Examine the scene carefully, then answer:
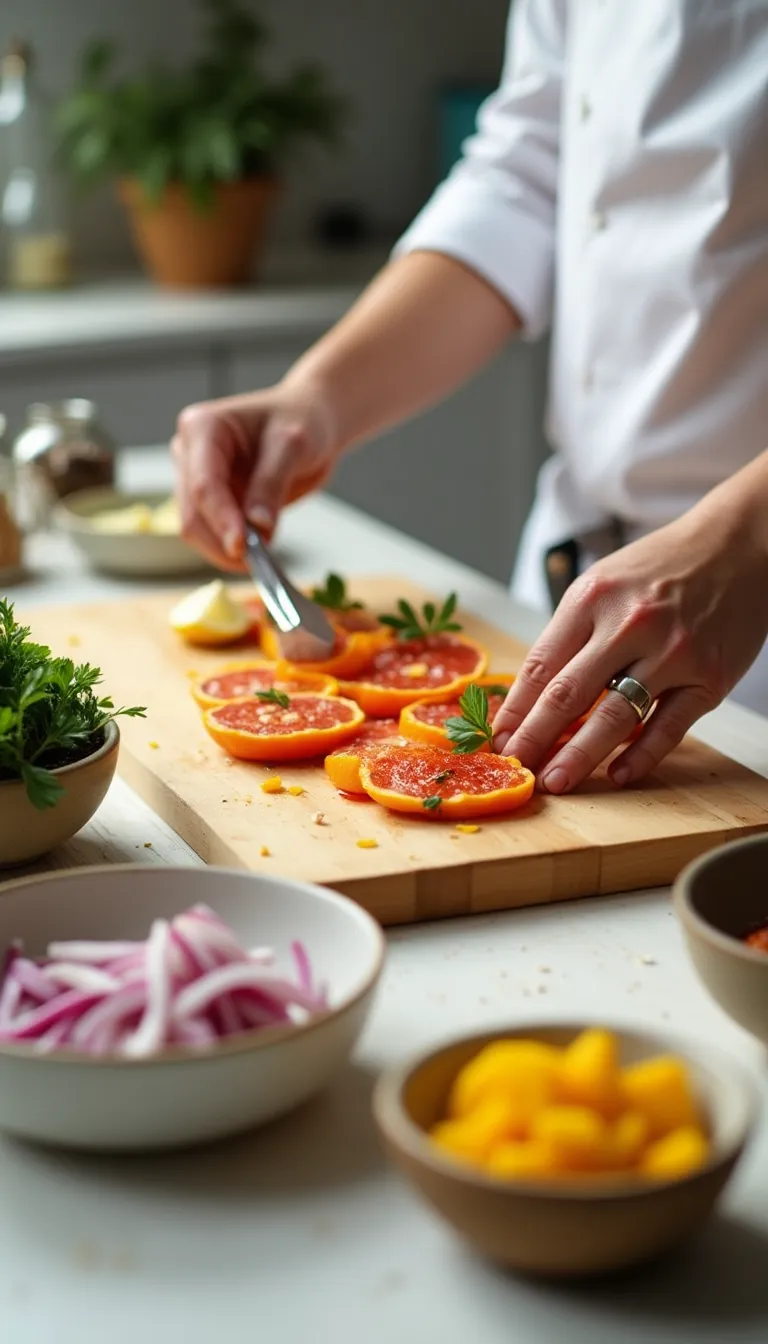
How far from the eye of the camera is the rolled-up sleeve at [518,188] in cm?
201

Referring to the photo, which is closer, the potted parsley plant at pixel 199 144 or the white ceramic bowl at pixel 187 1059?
the white ceramic bowl at pixel 187 1059

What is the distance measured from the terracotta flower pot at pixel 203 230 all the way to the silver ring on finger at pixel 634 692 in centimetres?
256

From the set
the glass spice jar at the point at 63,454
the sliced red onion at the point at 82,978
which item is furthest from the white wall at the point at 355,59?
the sliced red onion at the point at 82,978

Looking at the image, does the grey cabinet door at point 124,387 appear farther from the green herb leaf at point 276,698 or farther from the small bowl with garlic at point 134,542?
the green herb leaf at point 276,698

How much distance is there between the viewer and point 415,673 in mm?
1563

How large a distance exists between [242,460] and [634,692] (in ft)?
2.40

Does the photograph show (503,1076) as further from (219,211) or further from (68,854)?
(219,211)

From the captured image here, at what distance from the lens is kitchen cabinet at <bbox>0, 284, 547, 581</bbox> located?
10.9 feet

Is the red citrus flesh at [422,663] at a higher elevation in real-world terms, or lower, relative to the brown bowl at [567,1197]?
lower

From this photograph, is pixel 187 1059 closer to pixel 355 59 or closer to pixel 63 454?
pixel 63 454

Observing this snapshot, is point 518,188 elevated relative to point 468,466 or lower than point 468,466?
elevated

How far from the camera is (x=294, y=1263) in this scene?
0.79m

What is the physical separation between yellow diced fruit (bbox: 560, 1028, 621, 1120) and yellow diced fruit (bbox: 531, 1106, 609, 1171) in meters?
0.01

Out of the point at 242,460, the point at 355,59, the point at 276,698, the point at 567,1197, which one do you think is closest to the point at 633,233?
the point at 242,460
